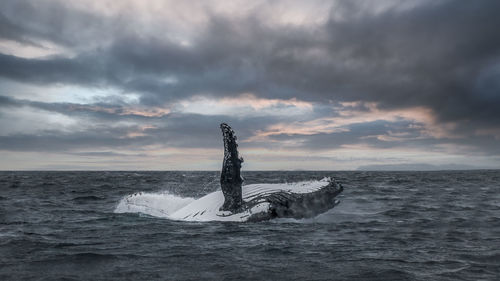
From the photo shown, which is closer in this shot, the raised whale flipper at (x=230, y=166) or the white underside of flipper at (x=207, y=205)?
the raised whale flipper at (x=230, y=166)

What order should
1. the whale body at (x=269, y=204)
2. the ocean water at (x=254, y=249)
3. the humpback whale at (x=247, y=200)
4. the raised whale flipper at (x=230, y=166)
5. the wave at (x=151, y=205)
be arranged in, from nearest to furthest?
the ocean water at (x=254, y=249)
the raised whale flipper at (x=230, y=166)
the humpback whale at (x=247, y=200)
the whale body at (x=269, y=204)
the wave at (x=151, y=205)

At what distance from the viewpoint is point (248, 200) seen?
11.3 meters

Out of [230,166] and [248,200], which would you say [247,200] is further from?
[230,166]

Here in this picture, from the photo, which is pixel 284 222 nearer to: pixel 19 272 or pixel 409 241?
pixel 409 241

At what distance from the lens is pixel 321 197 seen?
12.8 meters

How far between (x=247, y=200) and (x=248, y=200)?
34mm

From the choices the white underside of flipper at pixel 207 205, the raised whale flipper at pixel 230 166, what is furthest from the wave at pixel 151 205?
the raised whale flipper at pixel 230 166

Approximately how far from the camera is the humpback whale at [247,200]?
1054cm

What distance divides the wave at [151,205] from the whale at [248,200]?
0.21m

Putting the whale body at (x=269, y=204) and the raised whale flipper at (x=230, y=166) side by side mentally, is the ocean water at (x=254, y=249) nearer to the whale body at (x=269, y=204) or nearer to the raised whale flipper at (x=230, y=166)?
the whale body at (x=269, y=204)

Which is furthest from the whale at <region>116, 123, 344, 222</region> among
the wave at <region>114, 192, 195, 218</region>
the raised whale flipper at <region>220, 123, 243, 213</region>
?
the wave at <region>114, 192, 195, 218</region>

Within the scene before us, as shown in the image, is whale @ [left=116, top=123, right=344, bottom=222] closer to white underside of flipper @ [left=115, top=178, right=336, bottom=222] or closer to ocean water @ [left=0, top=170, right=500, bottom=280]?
white underside of flipper @ [left=115, top=178, right=336, bottom=222]

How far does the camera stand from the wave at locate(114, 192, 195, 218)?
14215 millimetres

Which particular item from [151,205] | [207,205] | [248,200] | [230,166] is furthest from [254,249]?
[151,205]
